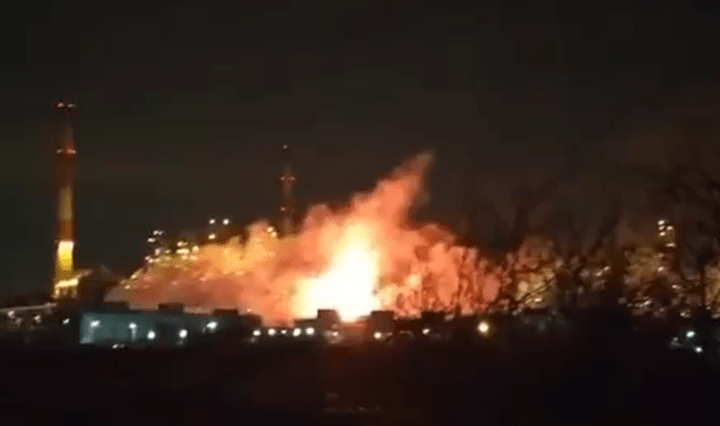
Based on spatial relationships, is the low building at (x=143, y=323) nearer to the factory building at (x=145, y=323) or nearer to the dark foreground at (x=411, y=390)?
the factory building at (x=145, y=323)

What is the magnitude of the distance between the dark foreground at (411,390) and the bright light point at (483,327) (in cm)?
116

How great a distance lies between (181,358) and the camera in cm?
2777

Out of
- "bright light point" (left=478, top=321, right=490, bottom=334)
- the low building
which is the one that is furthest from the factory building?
"bright light point" (left=478, top=321, right=490, bottom=334)

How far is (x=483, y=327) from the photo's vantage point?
24.4 m

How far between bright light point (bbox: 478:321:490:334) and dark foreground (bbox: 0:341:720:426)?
45.7 inches

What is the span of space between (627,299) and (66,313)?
48.9 m

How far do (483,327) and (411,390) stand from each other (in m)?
3.54

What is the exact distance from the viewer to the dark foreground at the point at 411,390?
18672 mm

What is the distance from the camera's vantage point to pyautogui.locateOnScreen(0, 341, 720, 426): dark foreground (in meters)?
18.7

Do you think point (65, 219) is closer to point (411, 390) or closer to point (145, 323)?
point (145, 323)

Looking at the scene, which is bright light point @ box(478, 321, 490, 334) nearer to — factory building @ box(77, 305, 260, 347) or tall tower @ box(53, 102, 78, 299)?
factory building @ box(77, 305, 260, 347)

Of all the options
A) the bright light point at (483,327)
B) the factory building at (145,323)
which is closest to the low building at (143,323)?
the factory building at (145,323)

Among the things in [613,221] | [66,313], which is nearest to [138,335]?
[66,313]

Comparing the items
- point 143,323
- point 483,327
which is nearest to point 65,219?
point 143,323
